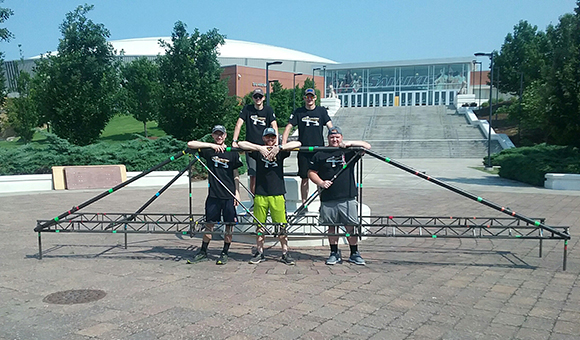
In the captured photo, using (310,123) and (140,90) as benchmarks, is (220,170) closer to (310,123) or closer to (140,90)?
(310,123)

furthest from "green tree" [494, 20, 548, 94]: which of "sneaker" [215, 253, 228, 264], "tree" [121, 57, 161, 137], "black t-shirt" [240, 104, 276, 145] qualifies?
"sneaker" [215, 253, 228, 264]

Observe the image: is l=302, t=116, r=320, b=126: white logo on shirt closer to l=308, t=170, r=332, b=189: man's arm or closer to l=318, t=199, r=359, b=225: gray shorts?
l=308, t=170, r=332, b=189: man's arm

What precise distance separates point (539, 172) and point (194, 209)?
1199cm

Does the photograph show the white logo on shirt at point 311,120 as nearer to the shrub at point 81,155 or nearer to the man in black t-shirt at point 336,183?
the man in black t-shirt at point 336,183

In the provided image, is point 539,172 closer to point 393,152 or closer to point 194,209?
point 194,209

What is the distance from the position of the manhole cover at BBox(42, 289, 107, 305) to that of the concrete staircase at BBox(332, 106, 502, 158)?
31.8 m

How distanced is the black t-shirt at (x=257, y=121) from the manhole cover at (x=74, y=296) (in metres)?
3.17

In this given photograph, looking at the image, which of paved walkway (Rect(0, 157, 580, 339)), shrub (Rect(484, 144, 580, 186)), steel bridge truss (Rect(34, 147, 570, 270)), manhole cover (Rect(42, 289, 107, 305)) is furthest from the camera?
shrub (Rect(484, 144, 580, 186))

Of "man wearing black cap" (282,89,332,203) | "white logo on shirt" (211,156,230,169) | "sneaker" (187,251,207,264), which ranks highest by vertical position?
"man wearing black cap" (282,89,332,203)

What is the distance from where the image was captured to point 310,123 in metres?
7.08

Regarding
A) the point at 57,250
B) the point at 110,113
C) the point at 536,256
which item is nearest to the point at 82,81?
the point at 110,113

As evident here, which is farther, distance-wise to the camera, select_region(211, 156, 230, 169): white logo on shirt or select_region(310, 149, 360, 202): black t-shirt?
select_region(211, 156, 230, 169): white logo on shirt

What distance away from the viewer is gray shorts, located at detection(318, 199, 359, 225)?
6145mm

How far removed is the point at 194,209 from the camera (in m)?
11.3
